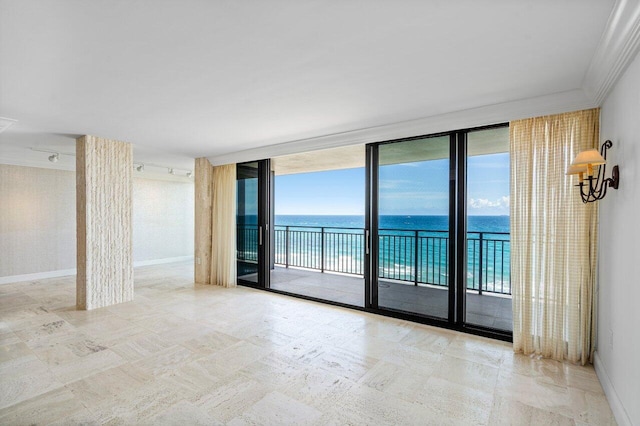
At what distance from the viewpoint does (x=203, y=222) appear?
593 cm

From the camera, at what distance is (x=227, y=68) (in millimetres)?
2311

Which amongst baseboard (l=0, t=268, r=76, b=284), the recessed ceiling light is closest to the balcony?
the recessed ceiling light

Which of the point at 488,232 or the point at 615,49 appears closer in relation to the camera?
the point at 615,49

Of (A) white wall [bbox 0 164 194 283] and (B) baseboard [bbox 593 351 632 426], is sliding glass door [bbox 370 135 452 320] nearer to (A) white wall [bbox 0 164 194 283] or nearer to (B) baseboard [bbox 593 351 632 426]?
(B) baseboard [bbox 593 351 632 426]

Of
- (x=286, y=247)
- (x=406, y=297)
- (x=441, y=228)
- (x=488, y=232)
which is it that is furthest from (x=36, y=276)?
(x=488, y=232)

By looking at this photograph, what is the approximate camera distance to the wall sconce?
215 centimetres

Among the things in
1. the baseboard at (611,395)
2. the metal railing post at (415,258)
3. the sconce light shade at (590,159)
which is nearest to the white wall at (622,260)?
the baseboard at (611,395)

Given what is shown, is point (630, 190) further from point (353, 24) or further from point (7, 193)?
point (7, 193)

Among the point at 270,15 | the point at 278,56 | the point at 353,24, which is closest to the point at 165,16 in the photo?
the point at 270,15

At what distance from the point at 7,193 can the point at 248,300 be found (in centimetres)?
501

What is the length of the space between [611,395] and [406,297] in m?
2.37

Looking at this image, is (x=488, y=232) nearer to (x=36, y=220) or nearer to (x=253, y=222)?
(x=253, y=222)

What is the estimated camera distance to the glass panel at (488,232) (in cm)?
350

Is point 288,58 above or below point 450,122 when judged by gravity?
above
